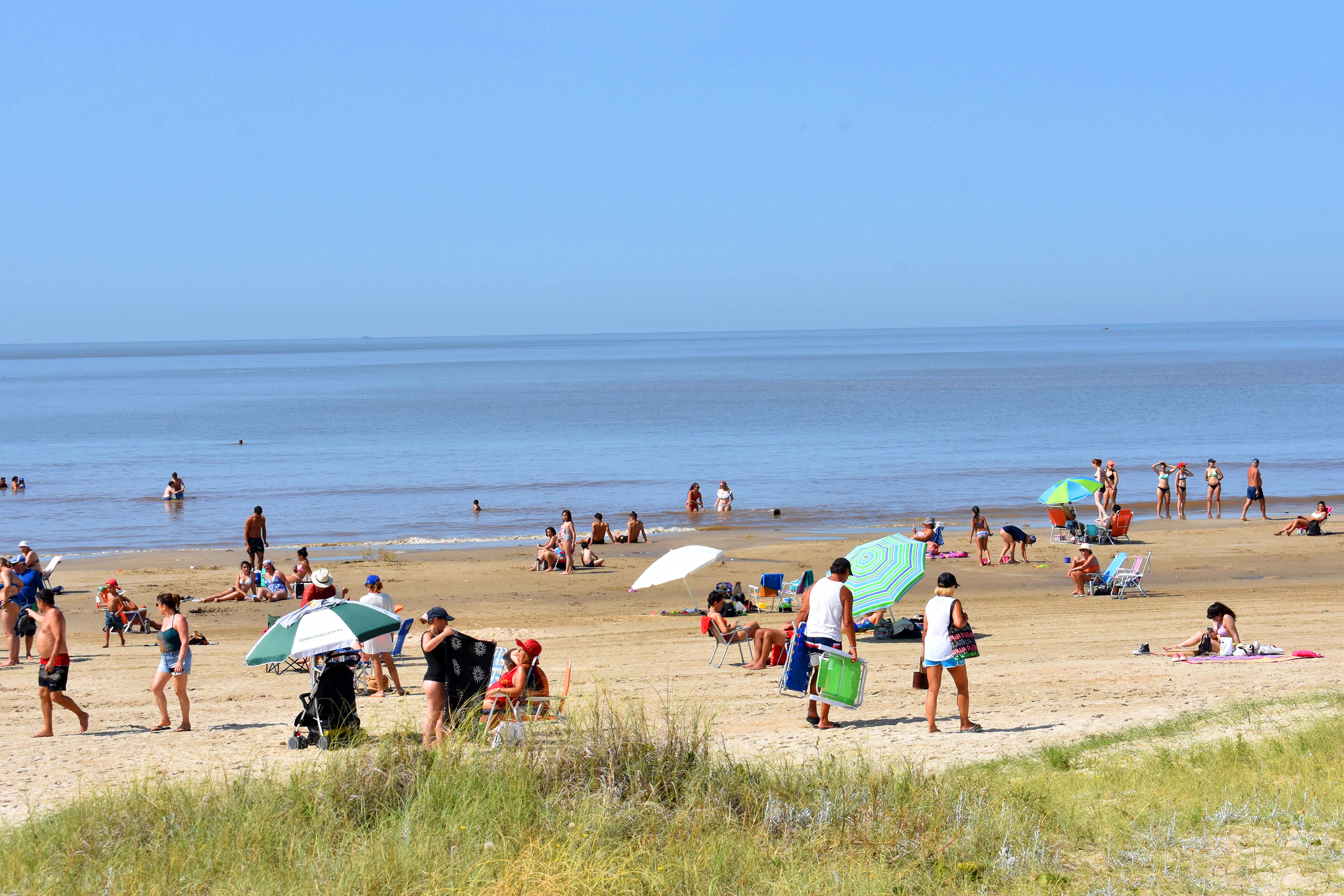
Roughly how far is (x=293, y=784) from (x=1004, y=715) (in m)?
6.24

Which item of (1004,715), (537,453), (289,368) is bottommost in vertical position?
(1004,715)

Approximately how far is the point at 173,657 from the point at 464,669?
2.68 metres

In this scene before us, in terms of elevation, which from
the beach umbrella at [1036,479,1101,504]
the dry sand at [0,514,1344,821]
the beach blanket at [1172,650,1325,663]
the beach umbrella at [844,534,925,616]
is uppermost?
the beach umbrella at [1036,479,1101,504]

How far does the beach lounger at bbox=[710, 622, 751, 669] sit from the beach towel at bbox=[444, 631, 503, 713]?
373 cm

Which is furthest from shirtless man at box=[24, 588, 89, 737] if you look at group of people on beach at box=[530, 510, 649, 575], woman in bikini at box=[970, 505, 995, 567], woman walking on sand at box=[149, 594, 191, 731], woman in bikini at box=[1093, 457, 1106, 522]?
woman in bikini at box=[1093, 457, 1106, 522]

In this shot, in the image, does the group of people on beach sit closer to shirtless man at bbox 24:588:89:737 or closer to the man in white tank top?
shirtless man at bbox 24:588:89:737

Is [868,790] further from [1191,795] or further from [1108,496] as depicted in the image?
[1108,496]

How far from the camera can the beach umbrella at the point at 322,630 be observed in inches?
391

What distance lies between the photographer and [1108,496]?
25.3 metres

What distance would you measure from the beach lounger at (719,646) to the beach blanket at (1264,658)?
4.69 metres

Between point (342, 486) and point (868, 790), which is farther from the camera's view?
point (342, 486)

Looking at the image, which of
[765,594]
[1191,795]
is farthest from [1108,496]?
[1191,795]

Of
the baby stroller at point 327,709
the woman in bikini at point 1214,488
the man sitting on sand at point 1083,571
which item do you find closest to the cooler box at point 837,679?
the baby stroller at point 327,709

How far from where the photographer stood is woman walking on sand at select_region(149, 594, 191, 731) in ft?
33.2
